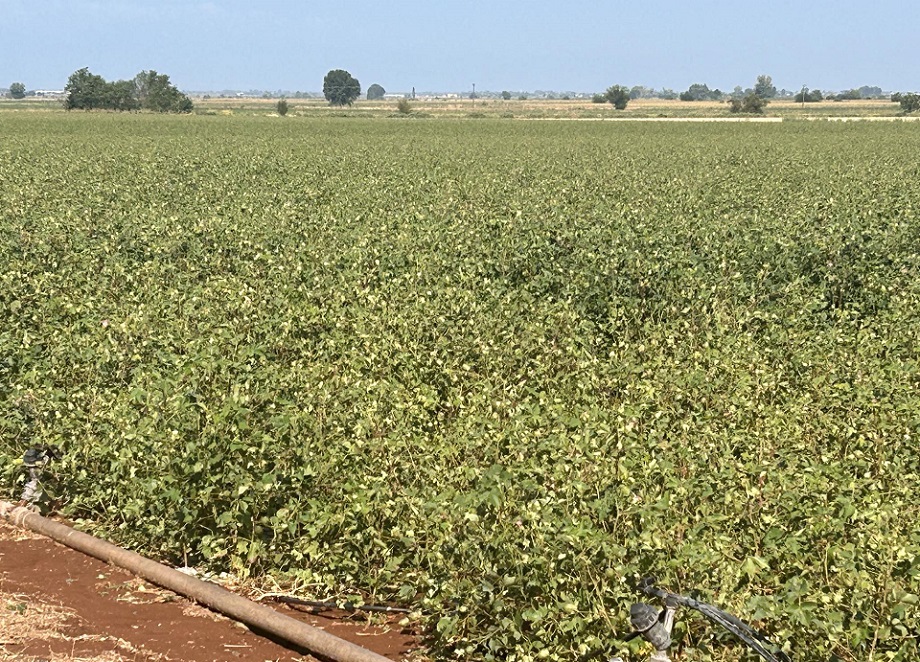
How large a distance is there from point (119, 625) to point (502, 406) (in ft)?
10.4

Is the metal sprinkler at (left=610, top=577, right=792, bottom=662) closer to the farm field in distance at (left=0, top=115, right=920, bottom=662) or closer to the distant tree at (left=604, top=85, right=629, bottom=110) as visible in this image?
the farm field in distance at (left=0, top=115, right=920, bottom=662)

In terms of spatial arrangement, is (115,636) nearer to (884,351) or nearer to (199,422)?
(199,422)

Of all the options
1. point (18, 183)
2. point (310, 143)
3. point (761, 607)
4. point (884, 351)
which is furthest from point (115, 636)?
point (310, 143)

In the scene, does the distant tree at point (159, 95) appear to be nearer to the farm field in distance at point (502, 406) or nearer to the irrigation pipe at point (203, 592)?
the farm field in distance at point (502, 406)

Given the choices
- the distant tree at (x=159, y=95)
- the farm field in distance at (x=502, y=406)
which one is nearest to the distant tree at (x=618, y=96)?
the distant tree at (x=159, y=95)

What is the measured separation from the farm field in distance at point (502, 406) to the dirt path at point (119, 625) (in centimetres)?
31

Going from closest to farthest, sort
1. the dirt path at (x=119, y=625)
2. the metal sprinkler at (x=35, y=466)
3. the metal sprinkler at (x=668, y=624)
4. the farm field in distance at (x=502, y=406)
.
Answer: the metal sprinkler at (x=668, y=624) < the farm field in distance at (x=502, y=406) < the dirt path at (x=119, y=625) < the metal sprinkler at (x=35, y=466)

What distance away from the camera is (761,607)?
5102mm

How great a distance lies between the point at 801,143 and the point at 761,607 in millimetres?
43510

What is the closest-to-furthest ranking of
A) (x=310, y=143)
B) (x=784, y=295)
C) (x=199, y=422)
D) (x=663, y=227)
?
(x=199, y=422) → (x=784, y=295) → (x=663, y=227) → (x=310, y=143)

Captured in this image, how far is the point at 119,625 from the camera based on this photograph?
20.0 feet

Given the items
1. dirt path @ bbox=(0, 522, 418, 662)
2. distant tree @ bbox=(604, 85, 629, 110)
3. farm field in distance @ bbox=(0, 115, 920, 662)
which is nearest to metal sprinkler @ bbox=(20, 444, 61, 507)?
farm field in distance @ bbox=(0, 115, 920, 662)

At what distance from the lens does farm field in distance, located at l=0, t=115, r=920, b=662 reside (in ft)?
18.1

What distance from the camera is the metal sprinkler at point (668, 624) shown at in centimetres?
502
